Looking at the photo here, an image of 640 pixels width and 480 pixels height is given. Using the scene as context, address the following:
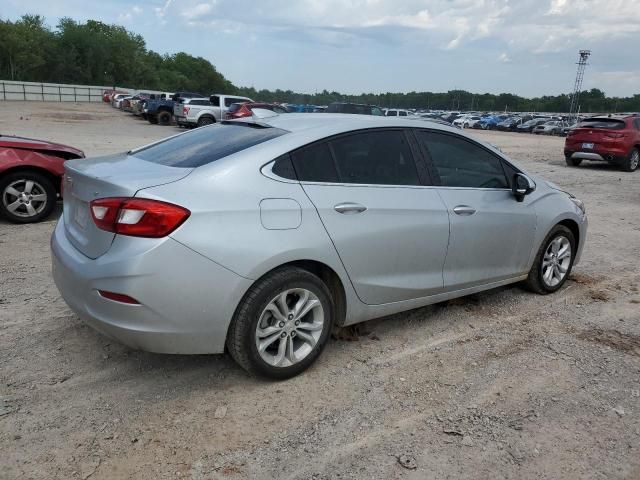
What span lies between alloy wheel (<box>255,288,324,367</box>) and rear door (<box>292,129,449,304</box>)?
0.35 metres

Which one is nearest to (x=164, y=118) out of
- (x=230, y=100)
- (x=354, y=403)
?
(x=230, y=100)

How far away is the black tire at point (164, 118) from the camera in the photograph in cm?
3177

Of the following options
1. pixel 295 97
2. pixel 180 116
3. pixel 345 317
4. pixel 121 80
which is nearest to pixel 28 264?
pixel 345 317

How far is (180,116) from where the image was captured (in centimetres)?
2698

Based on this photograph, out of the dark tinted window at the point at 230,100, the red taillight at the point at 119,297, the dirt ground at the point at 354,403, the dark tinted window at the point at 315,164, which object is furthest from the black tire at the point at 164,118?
the red taillight at the point at 119,297

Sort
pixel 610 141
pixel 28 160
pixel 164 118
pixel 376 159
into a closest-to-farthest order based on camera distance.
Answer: pixel 376 159 < pixel 28 160 < pixel 610 141 < pixel 164 118

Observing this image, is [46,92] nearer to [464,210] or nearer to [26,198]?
[26,198]

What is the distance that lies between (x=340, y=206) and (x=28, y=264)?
3614 millimetres

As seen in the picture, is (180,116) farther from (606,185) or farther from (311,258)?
(311,258)

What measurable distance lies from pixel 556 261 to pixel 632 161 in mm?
13967

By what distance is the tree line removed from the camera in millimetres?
74812

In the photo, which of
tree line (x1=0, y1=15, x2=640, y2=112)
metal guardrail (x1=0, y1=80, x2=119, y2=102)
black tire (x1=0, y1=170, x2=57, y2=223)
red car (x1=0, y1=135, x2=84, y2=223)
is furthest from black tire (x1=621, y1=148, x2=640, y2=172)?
metal guardrail (x1=0, y1=80, x2=119, y2=102)

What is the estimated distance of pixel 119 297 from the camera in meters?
2.89

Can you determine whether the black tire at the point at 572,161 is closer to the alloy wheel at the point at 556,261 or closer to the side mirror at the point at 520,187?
the alloy wheel at the point at 556,261
